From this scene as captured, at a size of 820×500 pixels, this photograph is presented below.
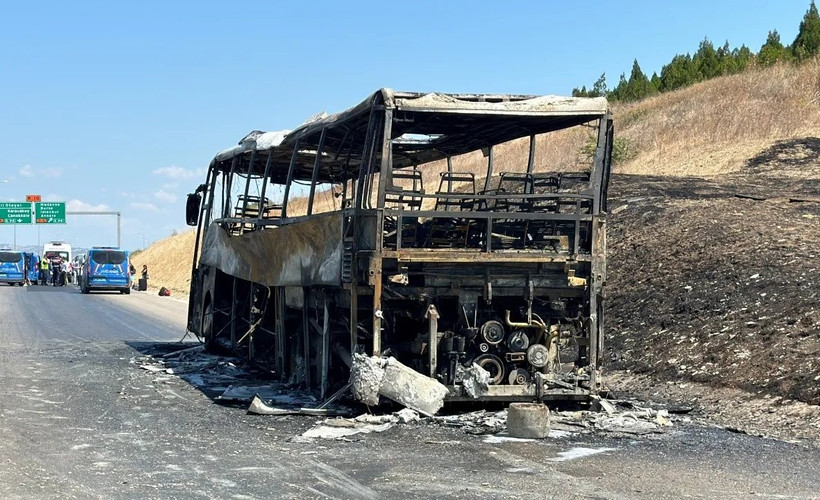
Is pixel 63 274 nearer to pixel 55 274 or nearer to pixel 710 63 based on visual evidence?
pixel 55 274

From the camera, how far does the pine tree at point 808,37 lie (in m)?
48.9

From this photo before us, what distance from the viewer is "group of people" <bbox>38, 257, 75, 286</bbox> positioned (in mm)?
61969

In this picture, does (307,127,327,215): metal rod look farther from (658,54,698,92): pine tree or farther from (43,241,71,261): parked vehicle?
(43,241,71,261): parked vehicle

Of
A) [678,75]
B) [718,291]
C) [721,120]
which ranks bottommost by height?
[718,291]

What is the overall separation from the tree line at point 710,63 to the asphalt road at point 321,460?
41.4m

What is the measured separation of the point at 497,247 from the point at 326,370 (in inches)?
86.7

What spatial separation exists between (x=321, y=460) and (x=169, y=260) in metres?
74.9

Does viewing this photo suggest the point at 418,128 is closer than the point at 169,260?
Yes

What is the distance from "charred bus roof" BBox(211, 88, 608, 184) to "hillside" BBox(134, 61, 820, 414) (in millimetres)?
1235

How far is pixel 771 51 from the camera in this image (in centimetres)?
5356

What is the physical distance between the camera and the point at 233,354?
15992 mm

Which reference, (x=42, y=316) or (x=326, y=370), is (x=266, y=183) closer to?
(x=326, y=370)

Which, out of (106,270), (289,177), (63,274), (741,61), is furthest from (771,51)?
(289,177)

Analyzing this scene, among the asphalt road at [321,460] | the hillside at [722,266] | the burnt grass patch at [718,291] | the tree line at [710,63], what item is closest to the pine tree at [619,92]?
the tree line at [710,63]
